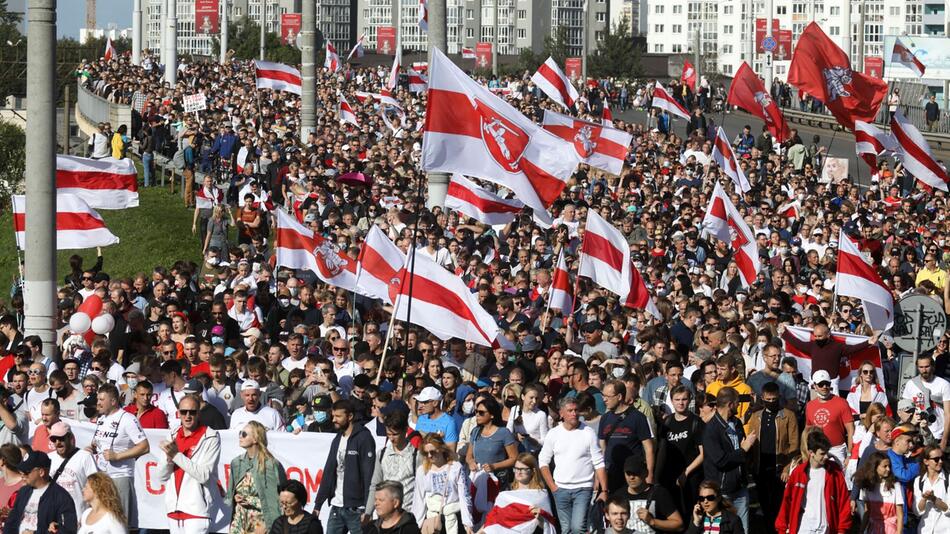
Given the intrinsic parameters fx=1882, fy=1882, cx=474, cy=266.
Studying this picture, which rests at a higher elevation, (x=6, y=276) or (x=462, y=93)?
(x=462, y=93)

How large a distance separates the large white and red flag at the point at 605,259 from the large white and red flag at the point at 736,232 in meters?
3.47

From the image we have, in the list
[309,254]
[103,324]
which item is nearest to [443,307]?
[103,324]

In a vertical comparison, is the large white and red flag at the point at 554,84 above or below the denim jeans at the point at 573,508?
above

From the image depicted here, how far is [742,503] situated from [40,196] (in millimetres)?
6671

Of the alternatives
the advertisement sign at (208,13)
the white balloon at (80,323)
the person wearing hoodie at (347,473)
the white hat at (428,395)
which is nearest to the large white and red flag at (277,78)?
the white balloon at (80,323)

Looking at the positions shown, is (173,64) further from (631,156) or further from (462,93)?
(462,93)

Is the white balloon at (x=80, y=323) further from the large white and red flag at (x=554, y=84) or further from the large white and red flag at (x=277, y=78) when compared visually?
the large white and red flag at (x=277, y=78)

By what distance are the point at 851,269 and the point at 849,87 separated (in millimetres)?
8863

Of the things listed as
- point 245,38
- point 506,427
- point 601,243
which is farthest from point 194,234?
point 245,38

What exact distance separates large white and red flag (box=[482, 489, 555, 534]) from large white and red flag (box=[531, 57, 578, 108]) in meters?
19.3

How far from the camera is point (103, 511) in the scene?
11.6 metres

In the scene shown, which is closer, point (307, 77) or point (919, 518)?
point (919, 518)

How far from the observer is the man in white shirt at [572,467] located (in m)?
13.1

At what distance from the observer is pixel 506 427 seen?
13797mm
